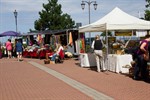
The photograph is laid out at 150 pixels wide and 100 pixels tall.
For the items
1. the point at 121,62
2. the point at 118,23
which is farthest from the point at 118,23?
the point at 121,62

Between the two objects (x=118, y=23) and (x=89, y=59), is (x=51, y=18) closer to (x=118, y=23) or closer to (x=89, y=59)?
(x=89, y=59)

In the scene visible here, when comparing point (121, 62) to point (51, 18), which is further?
point (51, 18)

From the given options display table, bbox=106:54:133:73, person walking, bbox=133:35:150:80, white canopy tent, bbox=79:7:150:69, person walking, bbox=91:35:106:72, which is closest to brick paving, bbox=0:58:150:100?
person walking, bbox=133:35:150:80

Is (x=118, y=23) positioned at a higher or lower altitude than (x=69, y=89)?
higher

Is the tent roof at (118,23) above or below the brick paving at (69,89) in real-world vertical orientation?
above

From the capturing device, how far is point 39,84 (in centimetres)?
1158

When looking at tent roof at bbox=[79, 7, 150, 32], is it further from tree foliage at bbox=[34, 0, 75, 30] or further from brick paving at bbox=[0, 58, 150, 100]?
tree foliage at bbox=[34, 0, 75, 30]

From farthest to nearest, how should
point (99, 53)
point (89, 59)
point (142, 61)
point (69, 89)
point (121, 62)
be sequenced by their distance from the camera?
point (89, 59)
point (99, 53)
point (121, 62)
point (142, 61)
point (69, 89)

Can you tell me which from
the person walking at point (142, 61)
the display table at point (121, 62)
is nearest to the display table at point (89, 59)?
the display table at point (121, 62)

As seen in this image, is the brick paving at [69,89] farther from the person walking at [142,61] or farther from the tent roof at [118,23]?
the tent roof at [118,23]

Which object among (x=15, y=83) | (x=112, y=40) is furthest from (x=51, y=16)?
(x=15, y=83)

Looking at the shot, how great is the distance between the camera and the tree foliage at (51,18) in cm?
5844

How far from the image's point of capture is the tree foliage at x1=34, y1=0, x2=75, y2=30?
58438 mm

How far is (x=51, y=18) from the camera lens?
192ft
